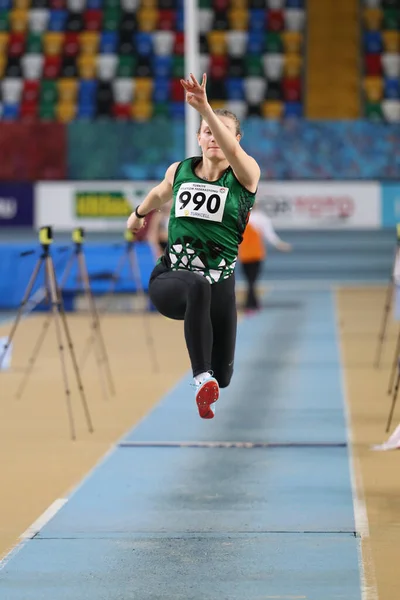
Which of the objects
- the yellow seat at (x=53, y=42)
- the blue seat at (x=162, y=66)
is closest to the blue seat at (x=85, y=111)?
the blue seat at (x=162, y=66)

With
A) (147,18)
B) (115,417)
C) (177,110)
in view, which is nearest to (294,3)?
(147,18)

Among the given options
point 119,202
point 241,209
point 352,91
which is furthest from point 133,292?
point 241,209

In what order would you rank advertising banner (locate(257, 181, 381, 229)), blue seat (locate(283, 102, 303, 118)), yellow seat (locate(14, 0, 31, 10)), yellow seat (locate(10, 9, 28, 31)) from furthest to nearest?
yellow seat (locate(14, 0, 31, 10))
yellow seat (locate(10, 9, 28, 31))
blue seat (locate(283, 102, 303, 118))
advertising banner (locate(257, 181, 381, 229))

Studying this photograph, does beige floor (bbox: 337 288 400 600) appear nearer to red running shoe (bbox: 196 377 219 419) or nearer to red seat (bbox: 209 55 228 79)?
red running shoe (bbox: 196 377 219 419)

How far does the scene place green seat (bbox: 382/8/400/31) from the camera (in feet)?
93.7

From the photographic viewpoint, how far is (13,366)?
45.3ft

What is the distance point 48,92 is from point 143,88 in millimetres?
2132

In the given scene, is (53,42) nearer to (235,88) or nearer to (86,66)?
(86,66)

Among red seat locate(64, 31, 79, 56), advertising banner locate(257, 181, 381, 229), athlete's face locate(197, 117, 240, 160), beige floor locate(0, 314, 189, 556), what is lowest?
advertising banner locate(257, 181, 381, 229)

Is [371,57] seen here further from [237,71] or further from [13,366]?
[13,366]

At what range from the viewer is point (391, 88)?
27.5m

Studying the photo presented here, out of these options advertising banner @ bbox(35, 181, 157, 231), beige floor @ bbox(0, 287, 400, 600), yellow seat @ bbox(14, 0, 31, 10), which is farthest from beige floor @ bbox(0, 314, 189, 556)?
yellow seat @ bbox(14, 0, 31, 10)

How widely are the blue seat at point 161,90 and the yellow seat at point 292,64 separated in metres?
2.64

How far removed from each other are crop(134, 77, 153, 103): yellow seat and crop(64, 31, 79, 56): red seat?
6.33 ft
